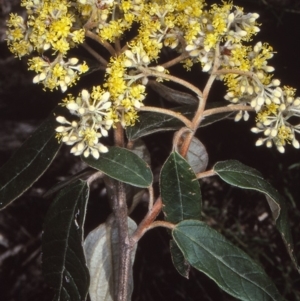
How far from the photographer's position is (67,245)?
1.35 metres

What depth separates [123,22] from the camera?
1362 mm

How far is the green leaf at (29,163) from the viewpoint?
4.51 feet

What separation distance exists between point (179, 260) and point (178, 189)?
0.59 feet

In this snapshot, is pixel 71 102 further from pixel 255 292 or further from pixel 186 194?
pixel 255 292

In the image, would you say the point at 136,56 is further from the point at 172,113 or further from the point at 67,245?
the point at 67,245

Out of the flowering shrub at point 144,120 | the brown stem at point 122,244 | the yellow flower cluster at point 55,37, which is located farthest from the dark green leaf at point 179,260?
the yellow flower cluster at point 55,37

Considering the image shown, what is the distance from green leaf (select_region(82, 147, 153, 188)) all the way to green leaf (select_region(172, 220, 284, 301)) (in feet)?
0.43

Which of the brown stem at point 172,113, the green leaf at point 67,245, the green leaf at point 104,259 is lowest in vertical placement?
the green leaf at point 104,259

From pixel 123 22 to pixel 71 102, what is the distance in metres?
A: 0.24

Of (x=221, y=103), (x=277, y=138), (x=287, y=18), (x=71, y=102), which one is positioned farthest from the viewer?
(x=287, y=18)

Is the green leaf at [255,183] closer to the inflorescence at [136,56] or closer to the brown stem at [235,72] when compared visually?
the inflorescence at [136,56]

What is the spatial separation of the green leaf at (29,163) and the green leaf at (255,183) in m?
0.39

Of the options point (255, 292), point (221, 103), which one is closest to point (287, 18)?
point (221, 103)

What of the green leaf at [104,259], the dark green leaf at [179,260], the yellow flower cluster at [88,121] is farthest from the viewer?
the green leaf at [104,259]
